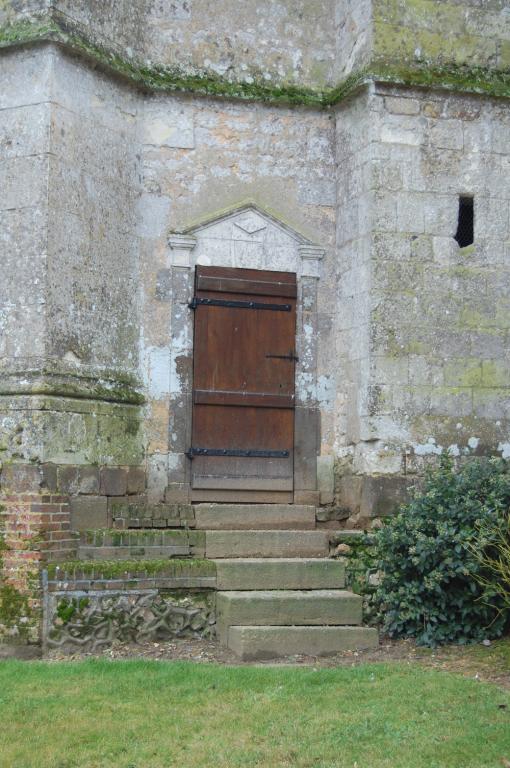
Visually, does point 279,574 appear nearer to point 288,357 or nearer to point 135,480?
point 135,480

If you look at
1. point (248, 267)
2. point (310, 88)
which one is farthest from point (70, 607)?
point (310, 88)

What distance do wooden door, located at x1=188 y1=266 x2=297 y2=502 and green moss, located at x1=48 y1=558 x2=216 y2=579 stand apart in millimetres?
1119

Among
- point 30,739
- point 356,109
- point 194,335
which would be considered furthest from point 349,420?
point 30,739

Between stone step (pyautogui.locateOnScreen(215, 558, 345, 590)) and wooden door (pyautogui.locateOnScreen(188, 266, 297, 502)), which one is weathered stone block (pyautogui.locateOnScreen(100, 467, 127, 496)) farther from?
stone step (pyautogui.locateOnScreen(215, 558, 345, 590))

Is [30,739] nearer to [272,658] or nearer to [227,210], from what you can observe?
[272,658]

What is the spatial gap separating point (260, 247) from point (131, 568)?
319 centimetres

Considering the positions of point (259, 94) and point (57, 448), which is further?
point (259, 94)

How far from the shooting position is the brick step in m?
7.97

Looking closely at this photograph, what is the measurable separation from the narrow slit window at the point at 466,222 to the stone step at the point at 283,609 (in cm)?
339

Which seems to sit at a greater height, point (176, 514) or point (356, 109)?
point (356, 109)

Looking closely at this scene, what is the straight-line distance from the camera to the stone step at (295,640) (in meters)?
7.18

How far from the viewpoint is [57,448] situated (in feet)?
25.8

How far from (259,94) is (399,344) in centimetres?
266

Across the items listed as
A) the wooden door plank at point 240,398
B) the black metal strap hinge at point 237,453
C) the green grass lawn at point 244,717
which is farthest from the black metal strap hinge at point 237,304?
the green grass lawn at point 244,717
